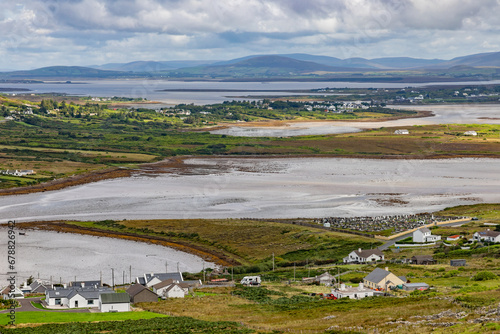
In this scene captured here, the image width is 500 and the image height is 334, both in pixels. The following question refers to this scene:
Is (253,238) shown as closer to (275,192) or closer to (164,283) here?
(164,283)

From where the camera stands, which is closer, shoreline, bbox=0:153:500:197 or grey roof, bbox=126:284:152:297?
grey roof, bbox=126:284:152:297

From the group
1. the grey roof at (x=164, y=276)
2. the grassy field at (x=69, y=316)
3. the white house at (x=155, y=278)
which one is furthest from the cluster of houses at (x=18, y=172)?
the grassy field at (x=69, y=316)

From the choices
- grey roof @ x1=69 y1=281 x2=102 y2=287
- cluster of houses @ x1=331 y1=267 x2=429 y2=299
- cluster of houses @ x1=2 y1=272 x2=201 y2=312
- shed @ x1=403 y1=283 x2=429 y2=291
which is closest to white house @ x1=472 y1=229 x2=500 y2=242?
cluster of houses @ x1=331 y1=267 x2=429 y2=299

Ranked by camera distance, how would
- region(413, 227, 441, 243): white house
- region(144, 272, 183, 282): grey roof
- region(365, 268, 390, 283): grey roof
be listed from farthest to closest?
region(413, 227, 441, 243): white house < region(144, 272, 183, 282): grey roof < region(365, 268, 390, 283): grey roof

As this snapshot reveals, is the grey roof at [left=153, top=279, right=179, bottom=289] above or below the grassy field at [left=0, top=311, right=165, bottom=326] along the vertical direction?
below

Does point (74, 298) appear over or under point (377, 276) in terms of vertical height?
over

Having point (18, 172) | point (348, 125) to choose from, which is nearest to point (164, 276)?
point (18, 172)

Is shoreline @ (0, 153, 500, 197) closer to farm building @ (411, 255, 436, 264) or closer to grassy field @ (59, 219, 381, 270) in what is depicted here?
grassy field @ (59, 219, 381, 270)
